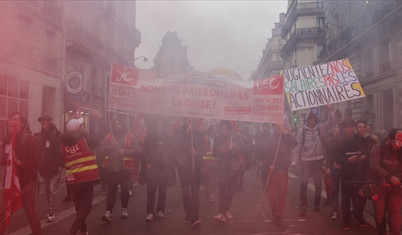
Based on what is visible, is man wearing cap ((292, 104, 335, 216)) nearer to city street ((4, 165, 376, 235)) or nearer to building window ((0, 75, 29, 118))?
city street ((4, 165, 376, 235))

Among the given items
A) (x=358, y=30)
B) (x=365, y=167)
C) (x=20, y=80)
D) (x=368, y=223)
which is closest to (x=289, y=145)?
(x=365, y=167)

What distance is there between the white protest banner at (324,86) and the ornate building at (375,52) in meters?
5.15

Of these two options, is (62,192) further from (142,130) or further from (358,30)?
(358,30)

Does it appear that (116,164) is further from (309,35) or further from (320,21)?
(320,21)

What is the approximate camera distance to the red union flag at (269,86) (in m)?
6.31

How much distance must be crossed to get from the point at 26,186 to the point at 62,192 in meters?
4.52

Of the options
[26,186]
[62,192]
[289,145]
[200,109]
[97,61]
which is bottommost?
[62,192]

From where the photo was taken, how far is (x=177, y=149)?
6.13m

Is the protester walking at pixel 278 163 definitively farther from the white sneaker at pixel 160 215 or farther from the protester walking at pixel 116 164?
the protester walking at pixel 116 164

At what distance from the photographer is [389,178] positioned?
4.56m

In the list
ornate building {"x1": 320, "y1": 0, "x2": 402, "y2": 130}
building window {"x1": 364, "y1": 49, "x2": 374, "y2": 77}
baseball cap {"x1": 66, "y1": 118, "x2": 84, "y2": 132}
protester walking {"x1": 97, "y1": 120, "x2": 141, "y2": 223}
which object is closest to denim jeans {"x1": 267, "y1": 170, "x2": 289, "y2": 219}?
protester walking {"x1": 97, "y1": 120, "x2": 141, "y2": 223}

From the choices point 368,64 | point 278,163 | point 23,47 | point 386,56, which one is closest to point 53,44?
point 23,47

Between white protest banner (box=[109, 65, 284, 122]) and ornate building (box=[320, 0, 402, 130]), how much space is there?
269 inches

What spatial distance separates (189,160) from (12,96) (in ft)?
17.6
